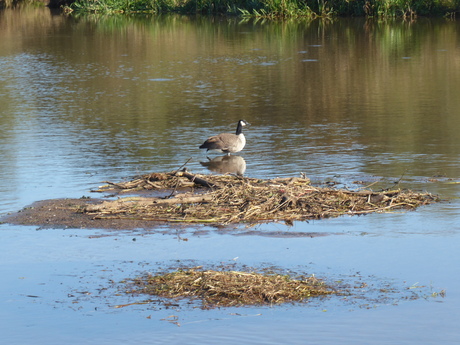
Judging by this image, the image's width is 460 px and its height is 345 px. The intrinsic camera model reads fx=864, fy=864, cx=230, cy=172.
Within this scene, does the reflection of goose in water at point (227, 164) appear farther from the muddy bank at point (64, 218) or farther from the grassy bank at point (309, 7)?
the grassy bank at point (309, 7)

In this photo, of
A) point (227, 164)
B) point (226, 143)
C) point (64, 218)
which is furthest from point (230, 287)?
point (226, 143)

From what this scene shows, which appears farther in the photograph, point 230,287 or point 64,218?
point 64,218

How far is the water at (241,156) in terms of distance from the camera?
28.2 feet

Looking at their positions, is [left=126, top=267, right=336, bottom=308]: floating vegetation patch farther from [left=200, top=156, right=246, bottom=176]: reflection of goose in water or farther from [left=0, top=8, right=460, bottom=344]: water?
[left=200, top=156, right=246, bottom=176]: reflection of goose in water

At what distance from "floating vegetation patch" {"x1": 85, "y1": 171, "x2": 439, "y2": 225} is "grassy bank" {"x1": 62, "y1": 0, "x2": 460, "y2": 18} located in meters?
40.8

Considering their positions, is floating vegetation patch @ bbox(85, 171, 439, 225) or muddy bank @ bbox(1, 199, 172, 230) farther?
floating vegetation patch @ bbox(85, 171, 439, 225)

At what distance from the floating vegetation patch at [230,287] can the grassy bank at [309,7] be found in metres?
44.6

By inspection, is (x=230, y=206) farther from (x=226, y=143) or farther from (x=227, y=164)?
(x=226, y=143)

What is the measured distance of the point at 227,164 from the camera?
16859 mm

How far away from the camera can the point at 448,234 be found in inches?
452

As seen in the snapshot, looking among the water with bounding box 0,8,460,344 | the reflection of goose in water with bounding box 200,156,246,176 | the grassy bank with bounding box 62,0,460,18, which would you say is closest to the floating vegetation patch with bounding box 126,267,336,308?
the water with bounding box 0,8,460,344

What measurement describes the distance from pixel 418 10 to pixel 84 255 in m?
45.5

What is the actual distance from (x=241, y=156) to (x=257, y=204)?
206 inches

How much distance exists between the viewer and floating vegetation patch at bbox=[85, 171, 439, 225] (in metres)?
12.2
